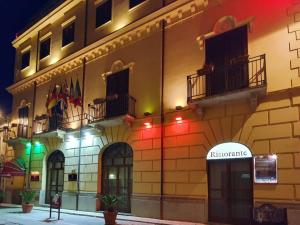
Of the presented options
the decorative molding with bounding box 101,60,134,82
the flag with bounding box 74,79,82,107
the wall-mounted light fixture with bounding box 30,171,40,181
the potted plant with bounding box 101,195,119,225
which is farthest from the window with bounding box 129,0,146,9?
the wall-mounted light fixture with bounding box 30,171,40,181

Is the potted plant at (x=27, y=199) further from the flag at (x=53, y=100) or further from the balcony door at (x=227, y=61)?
the balcony door at (x=227, y=61)

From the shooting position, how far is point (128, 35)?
19.4 m

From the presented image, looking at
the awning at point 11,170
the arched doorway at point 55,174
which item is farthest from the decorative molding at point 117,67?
the awning at point 11,170

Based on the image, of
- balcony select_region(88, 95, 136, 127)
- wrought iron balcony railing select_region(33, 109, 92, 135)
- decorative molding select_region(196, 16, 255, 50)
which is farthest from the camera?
wrought iron balcony railing select_region(33, 109, 92, 135)

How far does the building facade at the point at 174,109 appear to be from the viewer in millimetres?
13352

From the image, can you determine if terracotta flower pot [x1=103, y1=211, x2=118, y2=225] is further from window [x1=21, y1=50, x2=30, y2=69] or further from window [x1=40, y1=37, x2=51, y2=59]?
window [x1=21, y1=50, x2=30, y2=69]

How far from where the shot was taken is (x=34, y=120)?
25609mm

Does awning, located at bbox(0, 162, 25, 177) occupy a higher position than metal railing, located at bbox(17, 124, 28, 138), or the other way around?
metal railing, located at bbox(17, 124, 28, 138)

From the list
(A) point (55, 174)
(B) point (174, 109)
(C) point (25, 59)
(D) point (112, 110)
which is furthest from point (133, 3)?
(C) point (25, 59)

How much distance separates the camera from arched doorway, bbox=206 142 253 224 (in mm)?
13930

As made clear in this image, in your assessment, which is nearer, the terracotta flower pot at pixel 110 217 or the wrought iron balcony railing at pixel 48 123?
the terracotta flower pot at pixel 110 217

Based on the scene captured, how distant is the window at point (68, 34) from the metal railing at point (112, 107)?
221 inches

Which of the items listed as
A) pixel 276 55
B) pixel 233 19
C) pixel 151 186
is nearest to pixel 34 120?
pixel 151 186

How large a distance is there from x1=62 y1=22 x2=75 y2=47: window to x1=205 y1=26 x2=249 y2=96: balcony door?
1087 cm
